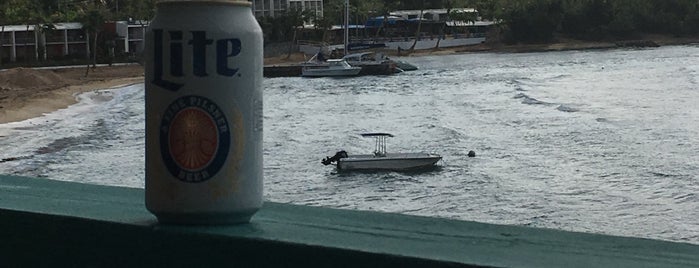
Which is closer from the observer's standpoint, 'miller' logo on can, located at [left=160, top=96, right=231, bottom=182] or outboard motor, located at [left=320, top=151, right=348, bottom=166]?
'miller' logo on can, located at [left=160, top=96, right=231, bottom=182]

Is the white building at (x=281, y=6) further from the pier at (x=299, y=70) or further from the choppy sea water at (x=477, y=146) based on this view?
the choppy sea water at (x=477, y=146)

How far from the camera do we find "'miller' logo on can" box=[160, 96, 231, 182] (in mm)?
2326

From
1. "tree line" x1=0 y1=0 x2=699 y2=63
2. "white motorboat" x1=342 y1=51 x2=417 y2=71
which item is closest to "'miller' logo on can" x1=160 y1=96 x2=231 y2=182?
"white motorboat" x1=342 y1=51 x2=417 y2=71

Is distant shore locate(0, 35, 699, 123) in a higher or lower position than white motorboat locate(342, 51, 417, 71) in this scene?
lower

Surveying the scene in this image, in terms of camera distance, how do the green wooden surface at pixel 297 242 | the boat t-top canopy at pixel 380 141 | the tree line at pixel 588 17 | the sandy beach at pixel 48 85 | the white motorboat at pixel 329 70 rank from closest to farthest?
1. the green wooden surface at pixel 297 242
2. the boat t-top canopy at pixel 380 141
3. the sandy beach at pixel 48 85
4. the white motorboat at pixel 329 70
5. the tree line at pixel 588 17

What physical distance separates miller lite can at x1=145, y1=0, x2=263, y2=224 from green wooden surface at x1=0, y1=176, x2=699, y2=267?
0.20 feet

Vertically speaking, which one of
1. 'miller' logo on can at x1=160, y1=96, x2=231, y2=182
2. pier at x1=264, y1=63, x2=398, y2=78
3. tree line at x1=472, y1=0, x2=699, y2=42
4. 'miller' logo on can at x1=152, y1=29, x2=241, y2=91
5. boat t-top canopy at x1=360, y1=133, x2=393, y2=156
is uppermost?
'miller' logo on can at x1=152, y1=29, x2=241, y2=91

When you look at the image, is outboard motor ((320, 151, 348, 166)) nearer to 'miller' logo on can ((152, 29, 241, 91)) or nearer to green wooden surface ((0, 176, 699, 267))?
green wooden surface ((0, 176, 699, 267))

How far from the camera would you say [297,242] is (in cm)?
215

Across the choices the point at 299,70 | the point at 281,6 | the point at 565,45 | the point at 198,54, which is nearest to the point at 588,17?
the point at 565,45

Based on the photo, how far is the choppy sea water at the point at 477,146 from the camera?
23.4 metres

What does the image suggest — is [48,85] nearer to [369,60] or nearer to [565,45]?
[369,60]

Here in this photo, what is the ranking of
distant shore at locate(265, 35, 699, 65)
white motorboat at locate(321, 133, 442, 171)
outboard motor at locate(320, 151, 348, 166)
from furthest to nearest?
distant shore at locate(265, 35, 699, 65)
outboard motor at locate(320, 151, 348, 166)
white motorboat at locate(321, 133, 442, 171)

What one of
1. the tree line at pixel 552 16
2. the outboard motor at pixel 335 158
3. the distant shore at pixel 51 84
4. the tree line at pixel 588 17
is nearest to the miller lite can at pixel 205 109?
the outboard motor at pixel 335 158
